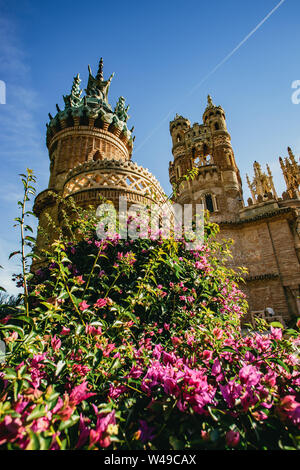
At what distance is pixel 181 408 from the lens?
1.15 meters

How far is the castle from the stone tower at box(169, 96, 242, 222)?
96 millimetres

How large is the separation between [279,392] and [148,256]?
2.17m

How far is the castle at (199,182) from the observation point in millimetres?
7242

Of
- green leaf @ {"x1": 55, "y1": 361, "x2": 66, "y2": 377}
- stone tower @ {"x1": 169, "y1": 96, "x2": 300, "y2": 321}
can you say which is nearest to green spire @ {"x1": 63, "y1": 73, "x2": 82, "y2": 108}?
stone tower @ {"x1": 169, "y1": 96, "x2": 300, "y2": 321}

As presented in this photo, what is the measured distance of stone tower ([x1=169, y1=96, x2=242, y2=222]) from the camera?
2320 cm

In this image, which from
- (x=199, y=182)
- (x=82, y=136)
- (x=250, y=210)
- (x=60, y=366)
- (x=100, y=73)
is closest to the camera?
(x=60, y=366)

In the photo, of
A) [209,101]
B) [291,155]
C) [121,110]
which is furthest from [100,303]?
[209,101]


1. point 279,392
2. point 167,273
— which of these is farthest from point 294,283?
point 279,392

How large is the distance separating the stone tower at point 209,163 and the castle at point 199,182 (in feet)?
0.31

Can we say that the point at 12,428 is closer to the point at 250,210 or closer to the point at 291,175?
the point at 250,210

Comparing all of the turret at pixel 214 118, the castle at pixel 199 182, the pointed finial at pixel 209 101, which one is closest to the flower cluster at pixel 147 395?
the castle at pixel 199 182

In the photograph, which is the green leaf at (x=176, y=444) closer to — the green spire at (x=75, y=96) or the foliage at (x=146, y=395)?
the foliage at (x=146, y=395)

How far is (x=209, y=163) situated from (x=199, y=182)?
118 inches

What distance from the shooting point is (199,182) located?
24.7m
